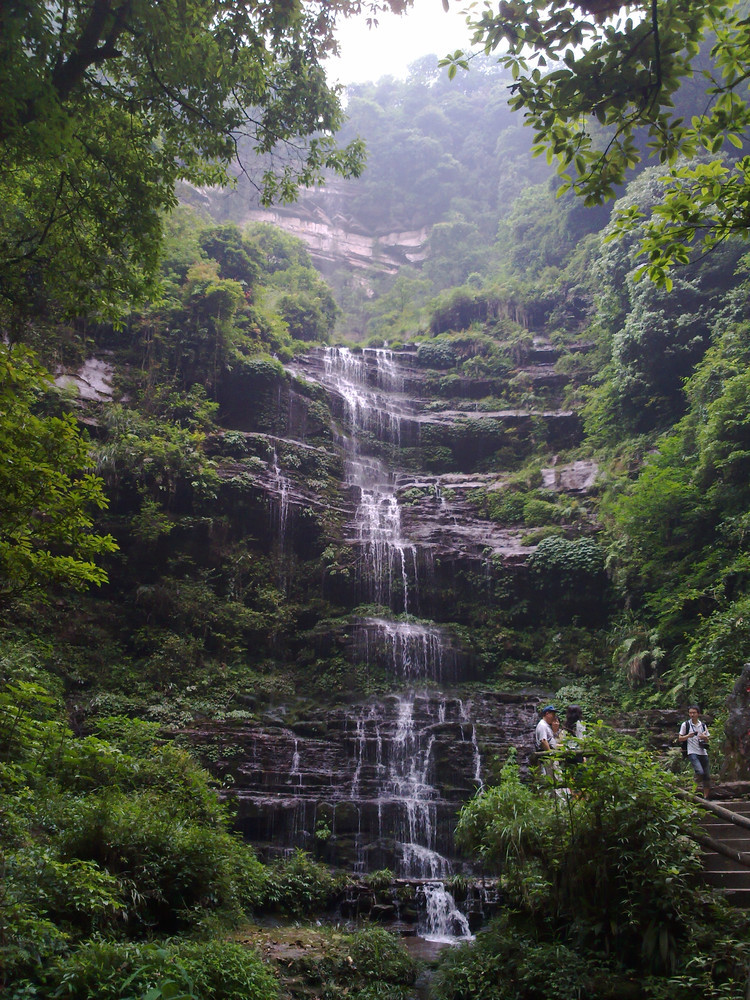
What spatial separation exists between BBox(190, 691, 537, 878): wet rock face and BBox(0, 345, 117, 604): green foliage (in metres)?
6.73

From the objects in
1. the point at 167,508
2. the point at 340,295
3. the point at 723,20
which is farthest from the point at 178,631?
the point at 340,295

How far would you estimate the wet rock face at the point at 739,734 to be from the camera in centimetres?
763

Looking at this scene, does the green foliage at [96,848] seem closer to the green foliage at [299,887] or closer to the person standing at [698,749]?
the green foliage at [299,887]

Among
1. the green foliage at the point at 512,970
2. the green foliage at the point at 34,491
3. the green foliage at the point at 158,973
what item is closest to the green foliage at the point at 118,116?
the green foliage at the point at 34,491

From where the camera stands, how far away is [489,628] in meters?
15.8

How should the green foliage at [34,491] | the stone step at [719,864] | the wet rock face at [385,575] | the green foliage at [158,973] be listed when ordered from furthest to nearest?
the wet rock face at [385,575]
the stone step at [719,864]
the green foliage at [34,491]
the green foliage at [158,973]

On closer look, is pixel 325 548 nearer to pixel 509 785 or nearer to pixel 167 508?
pixel 167 508

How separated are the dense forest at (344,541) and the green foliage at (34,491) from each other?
0.10 ft

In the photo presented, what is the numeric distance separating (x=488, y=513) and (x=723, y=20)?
1511 cm

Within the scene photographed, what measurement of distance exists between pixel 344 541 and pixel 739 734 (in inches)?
406

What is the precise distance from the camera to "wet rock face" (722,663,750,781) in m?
7.63

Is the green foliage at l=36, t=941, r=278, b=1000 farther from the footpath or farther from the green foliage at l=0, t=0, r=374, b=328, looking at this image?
the green foliage at l=0, t=0, r=374, b=328

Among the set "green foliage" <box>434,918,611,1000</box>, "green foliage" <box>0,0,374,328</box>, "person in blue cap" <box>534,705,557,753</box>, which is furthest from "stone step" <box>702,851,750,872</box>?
"green foliage" <box>0,0,374,328</box>

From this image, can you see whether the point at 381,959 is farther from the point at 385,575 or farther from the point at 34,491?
the point at 385,575
